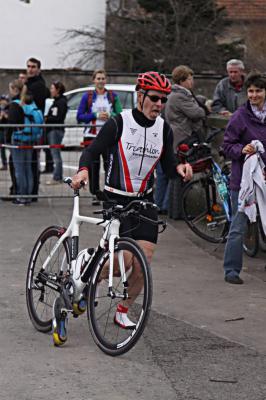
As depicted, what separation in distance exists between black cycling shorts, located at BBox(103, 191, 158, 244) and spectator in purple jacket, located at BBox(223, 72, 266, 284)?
1975 mm

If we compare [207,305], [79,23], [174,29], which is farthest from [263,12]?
[207,305]

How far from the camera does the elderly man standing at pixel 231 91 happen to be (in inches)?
476

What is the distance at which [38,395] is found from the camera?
590 centimetres

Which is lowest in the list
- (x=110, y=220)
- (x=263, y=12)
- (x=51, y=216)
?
(x=51, y=216)

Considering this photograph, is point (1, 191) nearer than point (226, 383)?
No

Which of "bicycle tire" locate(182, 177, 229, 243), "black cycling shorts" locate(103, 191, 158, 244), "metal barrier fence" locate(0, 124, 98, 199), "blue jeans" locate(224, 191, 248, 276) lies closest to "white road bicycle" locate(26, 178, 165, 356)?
"black cycling shorts" locate(103, 191, 158, 244)

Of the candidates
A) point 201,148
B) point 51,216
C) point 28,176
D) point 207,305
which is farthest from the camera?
point 28,176

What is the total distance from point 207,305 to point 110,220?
1848 mm

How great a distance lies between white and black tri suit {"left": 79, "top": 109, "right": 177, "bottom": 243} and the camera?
23.1 ft

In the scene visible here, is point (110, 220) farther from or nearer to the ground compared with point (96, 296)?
farther from the ground

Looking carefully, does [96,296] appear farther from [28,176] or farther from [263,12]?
[263,12]

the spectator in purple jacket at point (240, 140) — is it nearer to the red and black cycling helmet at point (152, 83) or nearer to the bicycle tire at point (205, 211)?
the bicycle tire at point (205, 211)

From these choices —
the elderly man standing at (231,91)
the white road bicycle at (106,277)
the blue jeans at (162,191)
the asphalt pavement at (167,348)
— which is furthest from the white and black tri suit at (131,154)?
the blue jeans at (162,191)

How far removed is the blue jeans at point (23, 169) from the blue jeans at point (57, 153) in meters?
0.76
